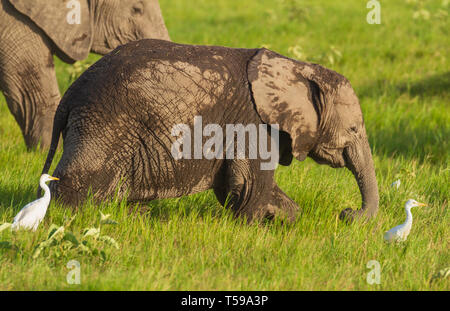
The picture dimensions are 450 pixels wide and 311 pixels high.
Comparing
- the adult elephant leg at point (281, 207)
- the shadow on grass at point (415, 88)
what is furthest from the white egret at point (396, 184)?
the shadow on grass at point (415, 88)

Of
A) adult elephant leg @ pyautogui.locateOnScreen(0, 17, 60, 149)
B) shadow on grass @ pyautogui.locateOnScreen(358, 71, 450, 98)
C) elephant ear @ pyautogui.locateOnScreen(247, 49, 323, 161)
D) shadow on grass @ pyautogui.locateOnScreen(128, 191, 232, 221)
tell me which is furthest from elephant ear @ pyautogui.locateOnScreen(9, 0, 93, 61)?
shadow on grass @ pyautogui.locateOnScreen(358, 71, 450, 98)

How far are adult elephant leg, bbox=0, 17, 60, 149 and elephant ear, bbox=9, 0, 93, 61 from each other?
0.47 ft

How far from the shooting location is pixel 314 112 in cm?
507

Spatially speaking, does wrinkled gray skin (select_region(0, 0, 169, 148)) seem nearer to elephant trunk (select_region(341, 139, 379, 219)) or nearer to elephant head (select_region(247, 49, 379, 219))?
elephant head (select_region(247, 49, 379, 219))

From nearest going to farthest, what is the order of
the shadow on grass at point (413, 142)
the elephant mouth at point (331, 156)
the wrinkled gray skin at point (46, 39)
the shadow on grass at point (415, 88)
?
the elephant mouth at point (331, 156) < the wrinkled gray skin at point (46, 39) < the shadow on grass at point (413, 142) < the shadow on grass at point (415, 88)

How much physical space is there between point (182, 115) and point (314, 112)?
95 cm

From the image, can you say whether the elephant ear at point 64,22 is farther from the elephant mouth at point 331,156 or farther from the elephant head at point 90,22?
the elephant mouth at point 331,156

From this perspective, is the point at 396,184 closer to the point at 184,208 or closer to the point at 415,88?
the point at 184,208

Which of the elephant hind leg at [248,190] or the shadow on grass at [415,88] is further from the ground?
the shadow on grass at [415,88]

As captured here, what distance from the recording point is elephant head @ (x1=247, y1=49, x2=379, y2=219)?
4.88m

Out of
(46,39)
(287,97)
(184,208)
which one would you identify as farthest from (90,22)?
(287,97)

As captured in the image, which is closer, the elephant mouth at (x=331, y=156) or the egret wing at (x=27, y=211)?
the egret wing at (x=27, y=211)

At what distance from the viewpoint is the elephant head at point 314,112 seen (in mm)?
4875
